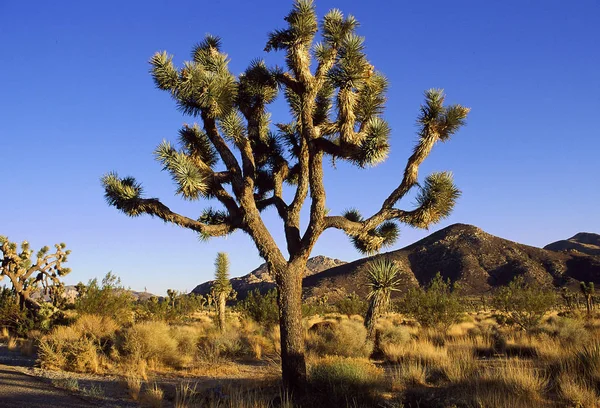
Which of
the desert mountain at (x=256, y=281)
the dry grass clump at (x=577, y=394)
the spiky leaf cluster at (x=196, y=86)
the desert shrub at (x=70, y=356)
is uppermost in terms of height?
the desert mountain at (x=256, y=281)

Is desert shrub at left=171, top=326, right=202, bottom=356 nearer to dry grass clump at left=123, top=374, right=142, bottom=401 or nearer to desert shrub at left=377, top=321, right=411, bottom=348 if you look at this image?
dry grass clump at left=123, top=374, right=142, bottom=401

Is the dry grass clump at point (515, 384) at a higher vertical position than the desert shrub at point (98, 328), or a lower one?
lower

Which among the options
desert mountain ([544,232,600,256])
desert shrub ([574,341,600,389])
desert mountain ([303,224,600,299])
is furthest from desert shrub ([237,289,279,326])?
desert mountain ([544,232,600,256])

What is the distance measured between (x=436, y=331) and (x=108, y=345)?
40.9ft

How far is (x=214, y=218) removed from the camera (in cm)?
1195

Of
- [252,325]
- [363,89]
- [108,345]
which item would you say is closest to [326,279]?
[252,325]

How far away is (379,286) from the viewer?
1559 centimetres

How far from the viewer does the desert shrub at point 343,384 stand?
8.16 meters

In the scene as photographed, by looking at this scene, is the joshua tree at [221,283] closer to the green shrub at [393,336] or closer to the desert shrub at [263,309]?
the desert shrub at [263,309]

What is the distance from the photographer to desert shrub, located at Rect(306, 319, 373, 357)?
14.7 meters

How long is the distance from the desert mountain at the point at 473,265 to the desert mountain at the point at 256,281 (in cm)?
1532

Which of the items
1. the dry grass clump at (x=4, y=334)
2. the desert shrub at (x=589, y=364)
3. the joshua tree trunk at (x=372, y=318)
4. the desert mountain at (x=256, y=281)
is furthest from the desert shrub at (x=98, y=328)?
the desert mountain at (x=256, y=281)

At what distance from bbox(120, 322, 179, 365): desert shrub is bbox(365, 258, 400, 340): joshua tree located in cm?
614

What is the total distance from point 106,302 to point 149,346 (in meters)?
7.31
